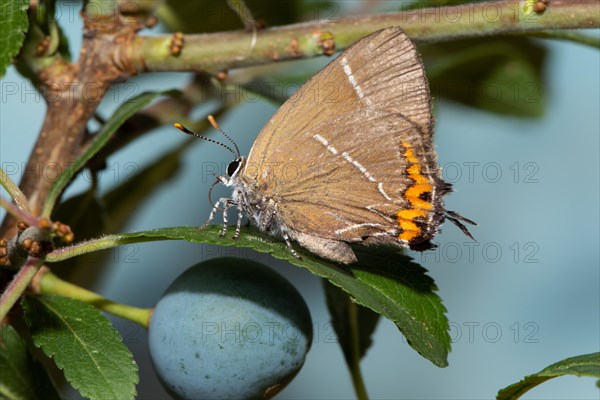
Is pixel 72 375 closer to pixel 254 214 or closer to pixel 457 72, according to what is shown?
pixel 254 214

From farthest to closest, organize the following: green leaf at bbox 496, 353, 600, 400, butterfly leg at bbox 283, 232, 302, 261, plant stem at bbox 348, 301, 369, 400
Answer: plant stem at bbox 348, 301, 369, 400 → butterfly leg at bbox 283, 232, 302, 261 → green leaf at bbox 496, 353, 600, 400

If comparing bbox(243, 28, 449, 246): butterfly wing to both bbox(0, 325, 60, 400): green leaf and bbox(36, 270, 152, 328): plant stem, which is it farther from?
bbox(0, 325, 60, 400): green leaf

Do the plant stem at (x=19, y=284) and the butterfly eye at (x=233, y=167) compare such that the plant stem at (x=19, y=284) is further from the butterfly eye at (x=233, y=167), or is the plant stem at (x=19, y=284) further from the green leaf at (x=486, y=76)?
the green leaf at (x=486, y=76)

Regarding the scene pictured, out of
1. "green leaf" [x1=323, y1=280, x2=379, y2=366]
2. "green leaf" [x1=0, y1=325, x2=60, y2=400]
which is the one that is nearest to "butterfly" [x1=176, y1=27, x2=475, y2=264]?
"green leaf" [x1=323, y1=280, x2=379, y2=366]

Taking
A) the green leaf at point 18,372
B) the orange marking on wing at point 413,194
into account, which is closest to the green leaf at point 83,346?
the green leaf at point 18,372

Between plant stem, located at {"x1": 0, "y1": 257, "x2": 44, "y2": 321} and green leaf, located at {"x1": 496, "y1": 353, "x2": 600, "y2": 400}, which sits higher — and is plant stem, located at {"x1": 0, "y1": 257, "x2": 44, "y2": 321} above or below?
above

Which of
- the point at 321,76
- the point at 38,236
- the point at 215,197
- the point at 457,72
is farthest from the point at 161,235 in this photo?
the point at 215,197

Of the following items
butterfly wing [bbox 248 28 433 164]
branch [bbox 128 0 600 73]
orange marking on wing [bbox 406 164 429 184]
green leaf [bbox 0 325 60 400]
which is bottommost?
green leaf [bbox 0 325 60 400]
